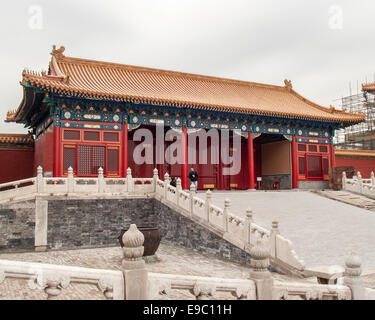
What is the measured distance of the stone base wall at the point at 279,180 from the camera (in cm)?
2011

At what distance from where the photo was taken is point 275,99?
2195 centimetres

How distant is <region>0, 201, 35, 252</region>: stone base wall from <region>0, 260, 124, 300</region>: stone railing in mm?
8970

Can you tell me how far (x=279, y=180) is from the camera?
20.8 metres

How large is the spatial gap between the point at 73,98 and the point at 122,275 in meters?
11.9

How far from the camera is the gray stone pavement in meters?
9.23

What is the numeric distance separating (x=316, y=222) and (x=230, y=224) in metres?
3.57

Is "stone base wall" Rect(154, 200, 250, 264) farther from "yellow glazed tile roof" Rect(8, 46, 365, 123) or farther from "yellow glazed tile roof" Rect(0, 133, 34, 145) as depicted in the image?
"yellow glazed tile roof" Rect(0, 133, 34, 145)

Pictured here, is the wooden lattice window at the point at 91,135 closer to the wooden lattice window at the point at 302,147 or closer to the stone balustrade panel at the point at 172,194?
the stone balustrade panel at the point at 172,194

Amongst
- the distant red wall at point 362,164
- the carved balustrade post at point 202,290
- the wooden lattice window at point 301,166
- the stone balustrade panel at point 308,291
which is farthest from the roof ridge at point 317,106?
the carved balustrade post at point 202,290

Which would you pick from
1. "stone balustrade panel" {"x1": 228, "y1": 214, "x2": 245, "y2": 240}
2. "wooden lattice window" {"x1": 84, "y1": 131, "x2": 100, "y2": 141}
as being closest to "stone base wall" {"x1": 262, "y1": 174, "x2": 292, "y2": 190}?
"wooden lattice window" {"x1": 84, "y1": 131, "x2": 100, "y2": 141}

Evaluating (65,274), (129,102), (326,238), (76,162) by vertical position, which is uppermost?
(129,102)

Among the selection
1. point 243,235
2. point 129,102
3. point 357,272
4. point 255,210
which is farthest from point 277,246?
point 129,102

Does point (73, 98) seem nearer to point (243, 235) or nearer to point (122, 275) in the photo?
point (243, 235)

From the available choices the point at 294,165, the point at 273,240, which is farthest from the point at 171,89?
the point at 273,240
